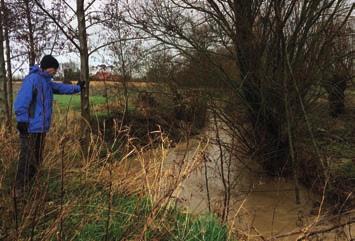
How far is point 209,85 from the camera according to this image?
11.2 meters

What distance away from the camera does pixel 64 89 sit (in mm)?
7809

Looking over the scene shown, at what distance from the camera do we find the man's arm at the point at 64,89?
7.69 meters

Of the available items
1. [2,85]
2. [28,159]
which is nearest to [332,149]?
[28,159]

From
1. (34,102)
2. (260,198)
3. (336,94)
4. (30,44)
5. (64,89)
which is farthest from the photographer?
(30,44)

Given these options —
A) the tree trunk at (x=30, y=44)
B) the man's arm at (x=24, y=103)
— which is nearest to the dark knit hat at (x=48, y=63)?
the man's arm at (x=24, y=103)

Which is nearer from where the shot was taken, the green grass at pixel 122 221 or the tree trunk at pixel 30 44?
the green grass at pixel 122 221

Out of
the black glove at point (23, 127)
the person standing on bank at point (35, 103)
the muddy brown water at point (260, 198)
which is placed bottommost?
the muddy brown water at point (260, 198)

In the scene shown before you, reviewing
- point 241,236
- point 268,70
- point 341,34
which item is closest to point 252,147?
point 268,70

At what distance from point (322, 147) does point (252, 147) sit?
148cm

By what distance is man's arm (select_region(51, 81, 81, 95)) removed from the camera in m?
7.69

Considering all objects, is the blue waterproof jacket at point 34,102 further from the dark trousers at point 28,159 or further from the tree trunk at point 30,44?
the tree trunk at point 30,44

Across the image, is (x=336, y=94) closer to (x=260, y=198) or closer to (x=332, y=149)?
(x=332, y=149)

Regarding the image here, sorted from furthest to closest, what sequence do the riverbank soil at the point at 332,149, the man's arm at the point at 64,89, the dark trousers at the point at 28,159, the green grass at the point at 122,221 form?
the riverbank soil at the point at 332,149
the man's arm at the point at 64,89
the dark trousers at the point at 28,159
the green grass at the point at 122,221

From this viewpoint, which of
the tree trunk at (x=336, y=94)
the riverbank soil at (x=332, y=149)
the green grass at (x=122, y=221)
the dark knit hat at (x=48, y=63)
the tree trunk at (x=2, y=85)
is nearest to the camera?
the green grass at (x=122, y=221)
